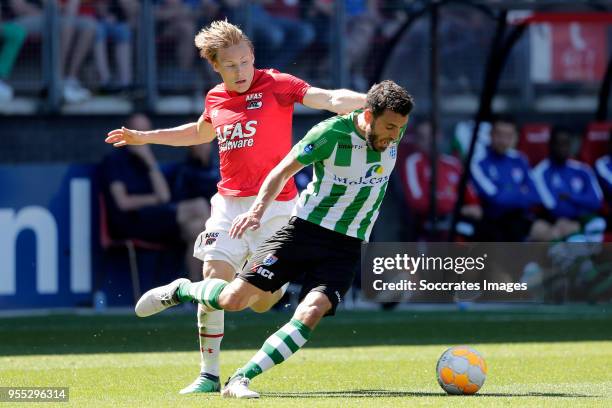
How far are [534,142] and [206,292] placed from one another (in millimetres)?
10190

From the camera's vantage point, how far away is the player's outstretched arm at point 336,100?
8258mm

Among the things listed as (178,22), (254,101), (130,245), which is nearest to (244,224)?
(254,101)

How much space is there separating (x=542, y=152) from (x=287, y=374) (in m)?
8.80

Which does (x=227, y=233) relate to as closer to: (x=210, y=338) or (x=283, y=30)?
(x=210, y=338)

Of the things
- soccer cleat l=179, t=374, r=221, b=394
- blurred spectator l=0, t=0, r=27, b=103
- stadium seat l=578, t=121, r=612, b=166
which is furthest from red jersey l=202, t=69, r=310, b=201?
stadium seat l=578, t=121, r=612, b=166

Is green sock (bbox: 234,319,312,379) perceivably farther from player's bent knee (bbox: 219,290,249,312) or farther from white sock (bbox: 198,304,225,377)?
white sock (bbox: 198,304,225,377)

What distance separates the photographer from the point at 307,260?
8195 millimetres

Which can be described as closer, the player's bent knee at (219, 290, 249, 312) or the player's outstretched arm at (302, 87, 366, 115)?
the player's bent knee at (219, 290, 249, 312)

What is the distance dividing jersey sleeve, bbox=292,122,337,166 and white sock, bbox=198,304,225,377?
4.24ft

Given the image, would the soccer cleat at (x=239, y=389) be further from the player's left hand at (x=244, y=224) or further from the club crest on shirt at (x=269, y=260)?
the player's left hand at (x=244, y=224)

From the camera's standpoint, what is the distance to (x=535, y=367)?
10.2m

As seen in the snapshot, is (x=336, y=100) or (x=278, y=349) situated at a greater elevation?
(x=336, y=100)

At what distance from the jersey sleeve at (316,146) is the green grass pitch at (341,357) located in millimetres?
1332

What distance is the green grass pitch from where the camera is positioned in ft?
26.9
